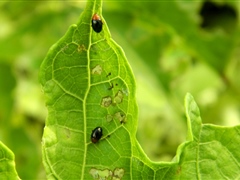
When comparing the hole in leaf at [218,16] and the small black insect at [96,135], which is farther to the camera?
the hole in leaf at [218,16]

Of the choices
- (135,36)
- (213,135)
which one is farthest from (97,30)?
→ (135,36)

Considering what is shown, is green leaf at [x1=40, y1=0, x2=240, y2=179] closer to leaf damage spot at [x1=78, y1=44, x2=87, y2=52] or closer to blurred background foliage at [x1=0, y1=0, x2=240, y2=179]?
leaf damage spot at [x1=78, y1=44, x2=87, y2=52]

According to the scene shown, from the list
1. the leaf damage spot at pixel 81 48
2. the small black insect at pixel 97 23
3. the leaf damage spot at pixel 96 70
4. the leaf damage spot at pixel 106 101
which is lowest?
the leaf damage spot at pixel 106 101

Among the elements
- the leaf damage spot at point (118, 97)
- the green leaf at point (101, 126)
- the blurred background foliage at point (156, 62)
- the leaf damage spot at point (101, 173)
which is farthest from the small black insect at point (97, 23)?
the blurred background foliage at point (156, 62)

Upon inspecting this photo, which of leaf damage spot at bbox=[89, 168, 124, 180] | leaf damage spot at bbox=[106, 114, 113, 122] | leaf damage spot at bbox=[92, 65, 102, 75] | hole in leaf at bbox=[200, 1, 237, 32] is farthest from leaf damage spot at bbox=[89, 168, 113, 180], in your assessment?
hole in leaf at bbox=[200, 1, 237, 32]

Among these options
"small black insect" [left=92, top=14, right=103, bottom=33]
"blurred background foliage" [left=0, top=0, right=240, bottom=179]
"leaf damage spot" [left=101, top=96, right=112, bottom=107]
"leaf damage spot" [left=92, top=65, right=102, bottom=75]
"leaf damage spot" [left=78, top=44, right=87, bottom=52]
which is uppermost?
"small black insect" [left=92, top=14, right=103, bottom=33]

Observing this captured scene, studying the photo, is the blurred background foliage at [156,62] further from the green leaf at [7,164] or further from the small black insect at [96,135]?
the green leaf at [7,164]
